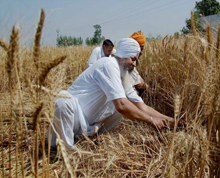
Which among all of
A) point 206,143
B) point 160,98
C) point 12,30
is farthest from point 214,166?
point 160,98

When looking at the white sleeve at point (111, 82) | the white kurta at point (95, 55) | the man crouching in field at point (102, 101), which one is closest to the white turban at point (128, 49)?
the man crouching in field at point (102, 101)

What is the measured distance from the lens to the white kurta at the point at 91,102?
198cm

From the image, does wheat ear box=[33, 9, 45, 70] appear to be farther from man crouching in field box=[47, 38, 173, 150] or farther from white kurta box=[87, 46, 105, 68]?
white kurta box=[87, 46, 105, 68]

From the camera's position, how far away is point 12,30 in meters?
0.78

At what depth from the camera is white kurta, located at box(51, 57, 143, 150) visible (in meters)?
1.98

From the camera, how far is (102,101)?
2223 millimetres

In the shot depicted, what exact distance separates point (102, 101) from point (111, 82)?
0.30 metres

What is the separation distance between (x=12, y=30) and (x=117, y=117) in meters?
1.73

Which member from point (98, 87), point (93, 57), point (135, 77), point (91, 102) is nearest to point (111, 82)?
point (98, 87)

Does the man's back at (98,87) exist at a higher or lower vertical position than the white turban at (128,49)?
lower

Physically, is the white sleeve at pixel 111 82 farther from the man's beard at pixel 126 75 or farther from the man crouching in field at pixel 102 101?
the man's beard at pixel 126 75

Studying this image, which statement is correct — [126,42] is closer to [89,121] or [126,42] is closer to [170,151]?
[89,121]

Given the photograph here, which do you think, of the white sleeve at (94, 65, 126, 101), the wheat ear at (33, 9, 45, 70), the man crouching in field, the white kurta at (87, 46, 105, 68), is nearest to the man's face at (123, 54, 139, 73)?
the man crouching in field

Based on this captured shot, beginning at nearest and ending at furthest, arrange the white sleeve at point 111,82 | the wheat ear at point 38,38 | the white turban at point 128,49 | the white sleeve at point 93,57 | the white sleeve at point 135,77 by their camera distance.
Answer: the wheat ear at point 38,38, the white sleeve at point 111,82, the white turban at point 128,49, the white sleeve at point 135,77, the white sleeve at point 93,57
